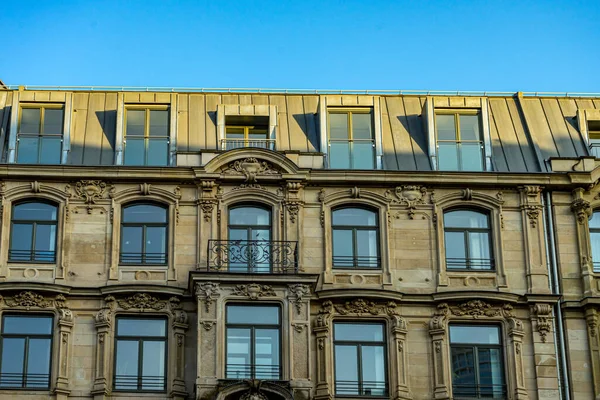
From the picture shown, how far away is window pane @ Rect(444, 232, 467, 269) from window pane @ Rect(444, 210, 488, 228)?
31 cm

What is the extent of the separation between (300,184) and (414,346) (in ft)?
20.4

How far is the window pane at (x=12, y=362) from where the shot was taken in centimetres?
3650

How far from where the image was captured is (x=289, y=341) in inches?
1436

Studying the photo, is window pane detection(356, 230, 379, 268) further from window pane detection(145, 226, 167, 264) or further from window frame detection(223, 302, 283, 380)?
window pane detection(145, 226, 167, 264)

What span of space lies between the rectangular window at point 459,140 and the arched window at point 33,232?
1258 centimetres

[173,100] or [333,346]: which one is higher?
[173,100]

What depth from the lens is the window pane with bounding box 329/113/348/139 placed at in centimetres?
4103

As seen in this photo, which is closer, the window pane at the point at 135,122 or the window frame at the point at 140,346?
the window frame at the point at 140,346

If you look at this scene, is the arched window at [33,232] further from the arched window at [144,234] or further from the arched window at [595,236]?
the arched window at [595,236]

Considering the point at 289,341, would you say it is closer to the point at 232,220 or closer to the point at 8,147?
the point at 232,220

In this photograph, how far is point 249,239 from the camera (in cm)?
3872

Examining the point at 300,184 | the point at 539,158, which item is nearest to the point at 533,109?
the point at 539,158

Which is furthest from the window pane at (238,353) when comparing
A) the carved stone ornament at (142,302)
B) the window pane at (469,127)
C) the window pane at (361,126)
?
the window pane at (469,127)

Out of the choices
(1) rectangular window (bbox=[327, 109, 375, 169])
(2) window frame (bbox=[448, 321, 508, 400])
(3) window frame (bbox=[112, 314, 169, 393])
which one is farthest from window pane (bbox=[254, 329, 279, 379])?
(1) rectangular window (bbox=[327, 109, 375, 169])
